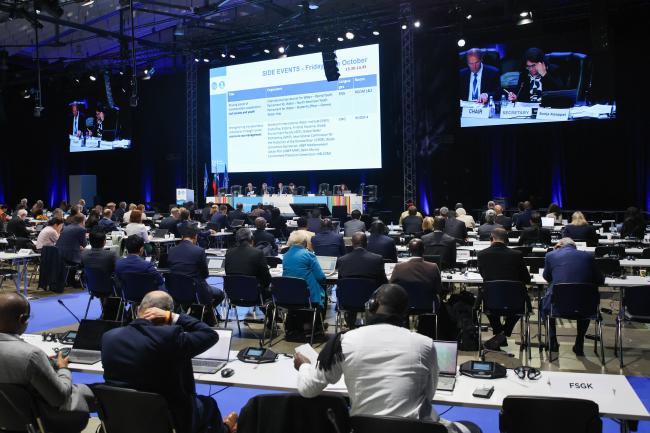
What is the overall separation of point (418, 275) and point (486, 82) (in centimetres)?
1159

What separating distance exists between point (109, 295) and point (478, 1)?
1152cm

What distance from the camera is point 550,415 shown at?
2779 millimetres

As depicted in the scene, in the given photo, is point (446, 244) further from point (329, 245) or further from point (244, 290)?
point (244, 290)

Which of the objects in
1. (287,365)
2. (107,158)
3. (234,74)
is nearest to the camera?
(287,365)

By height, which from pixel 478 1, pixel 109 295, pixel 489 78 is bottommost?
pixel 109 295

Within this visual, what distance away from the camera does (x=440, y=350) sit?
145 inches

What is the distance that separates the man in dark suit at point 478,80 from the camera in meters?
16.7

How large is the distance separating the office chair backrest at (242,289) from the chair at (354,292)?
954 mm

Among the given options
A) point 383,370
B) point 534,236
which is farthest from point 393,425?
point 534,236

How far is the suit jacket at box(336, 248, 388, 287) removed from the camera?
6.98 meters

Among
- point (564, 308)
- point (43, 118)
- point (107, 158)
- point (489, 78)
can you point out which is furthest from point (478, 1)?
point (43, 118)

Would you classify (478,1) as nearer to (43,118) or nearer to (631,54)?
(631,54)

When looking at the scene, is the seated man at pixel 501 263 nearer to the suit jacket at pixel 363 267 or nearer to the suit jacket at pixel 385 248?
the suit jacket at pixel 363 267

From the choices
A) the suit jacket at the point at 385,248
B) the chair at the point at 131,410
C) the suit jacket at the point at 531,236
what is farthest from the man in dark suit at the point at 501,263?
the chair at the point at 131,410
